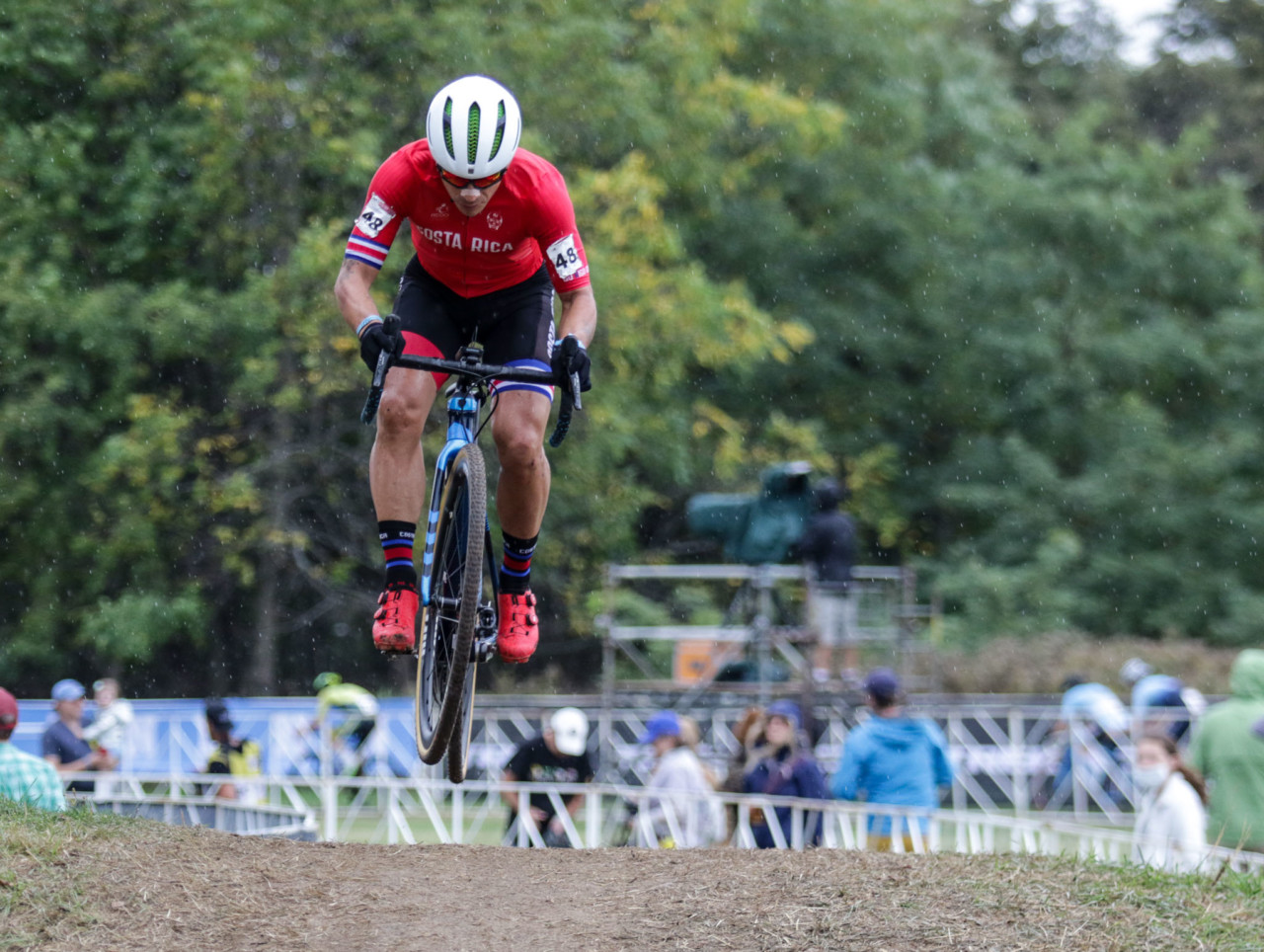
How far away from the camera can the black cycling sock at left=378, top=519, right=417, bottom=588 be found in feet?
22.6

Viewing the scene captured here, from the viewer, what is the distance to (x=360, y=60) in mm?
21797

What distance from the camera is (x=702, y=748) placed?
17.6 m

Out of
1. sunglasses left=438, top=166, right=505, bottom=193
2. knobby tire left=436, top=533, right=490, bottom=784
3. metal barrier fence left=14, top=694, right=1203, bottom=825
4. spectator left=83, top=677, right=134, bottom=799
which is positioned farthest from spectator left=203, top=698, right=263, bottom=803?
sunglasses left=438, top=166, right=505, bottom=193

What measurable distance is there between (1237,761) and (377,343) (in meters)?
5.28

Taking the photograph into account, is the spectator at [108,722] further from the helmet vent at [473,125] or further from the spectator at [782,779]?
the helmet vent at [473,125]

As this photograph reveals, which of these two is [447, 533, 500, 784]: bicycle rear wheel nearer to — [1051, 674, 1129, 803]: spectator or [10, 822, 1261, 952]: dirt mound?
[10, 822, 1261, 952]: dirt mound

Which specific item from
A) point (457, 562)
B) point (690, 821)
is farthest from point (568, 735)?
point (457, 562)

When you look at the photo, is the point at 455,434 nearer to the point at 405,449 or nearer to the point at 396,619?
the point at 405,449

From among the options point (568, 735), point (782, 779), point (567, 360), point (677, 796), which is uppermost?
point (567, 360)

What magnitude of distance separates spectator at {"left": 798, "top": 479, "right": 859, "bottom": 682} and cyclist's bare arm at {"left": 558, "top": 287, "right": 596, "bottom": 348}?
8811 millimetres

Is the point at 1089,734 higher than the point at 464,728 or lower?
higher

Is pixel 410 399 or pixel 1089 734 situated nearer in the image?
pixel 410 399

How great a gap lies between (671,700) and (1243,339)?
19.6 meters

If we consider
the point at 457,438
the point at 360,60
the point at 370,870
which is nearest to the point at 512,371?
the point at 457,438
